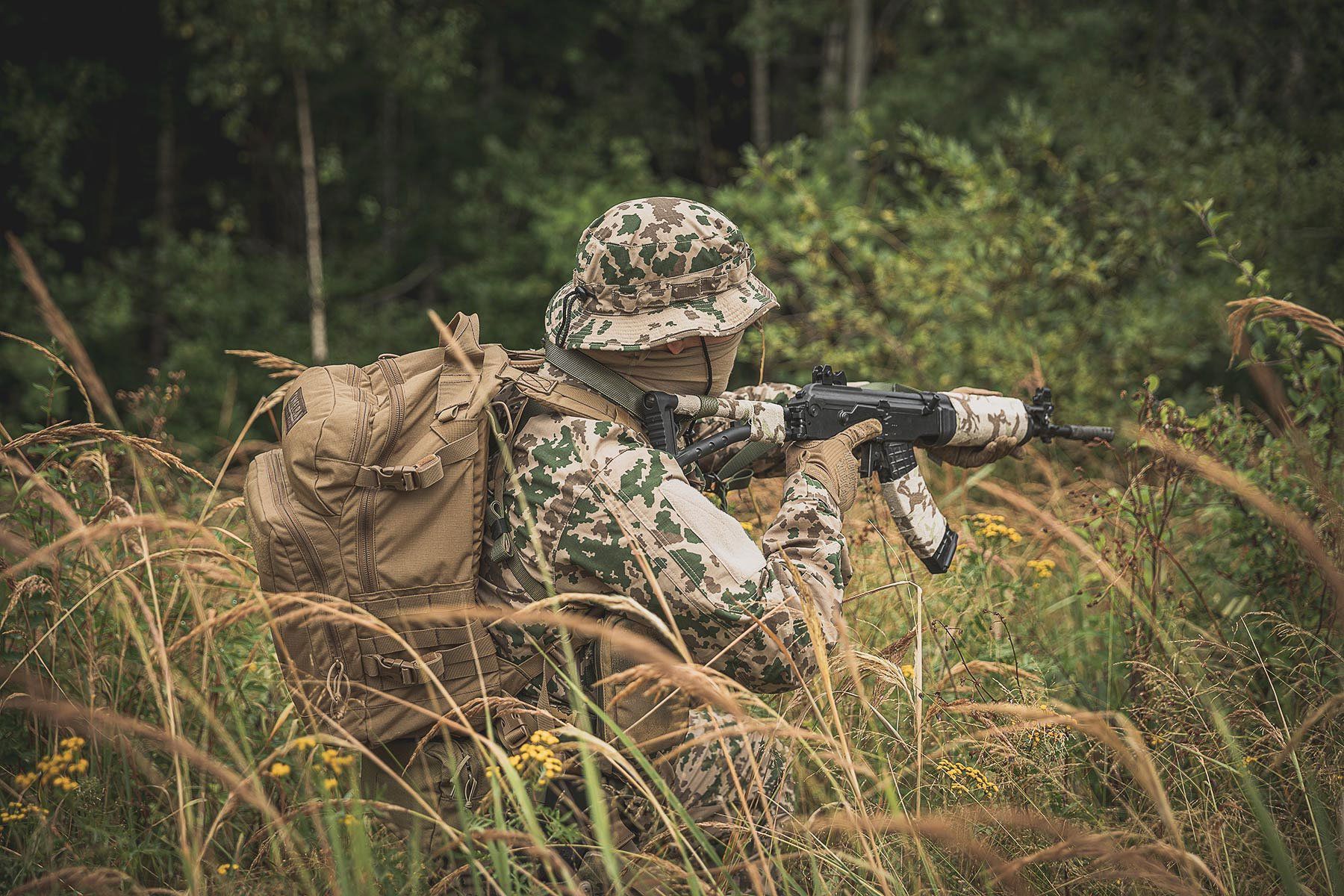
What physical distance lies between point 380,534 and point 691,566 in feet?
2.05

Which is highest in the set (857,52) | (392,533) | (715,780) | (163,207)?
(857,52)

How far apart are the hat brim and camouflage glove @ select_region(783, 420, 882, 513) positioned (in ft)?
1.41

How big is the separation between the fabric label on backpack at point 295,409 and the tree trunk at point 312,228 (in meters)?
10.9

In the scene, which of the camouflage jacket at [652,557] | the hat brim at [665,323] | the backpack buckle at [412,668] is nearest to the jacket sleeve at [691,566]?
the camouflage jacket at [652,557]

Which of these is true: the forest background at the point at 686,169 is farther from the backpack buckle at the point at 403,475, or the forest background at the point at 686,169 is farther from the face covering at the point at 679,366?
the backpack buckle at the point at 403,475

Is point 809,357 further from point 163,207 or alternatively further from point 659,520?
point 163,207

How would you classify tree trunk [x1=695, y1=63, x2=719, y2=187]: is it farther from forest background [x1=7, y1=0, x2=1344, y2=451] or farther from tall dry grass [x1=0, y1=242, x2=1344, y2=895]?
tall dry grass [x1=0, y1=242, x2=1344, y2=895]

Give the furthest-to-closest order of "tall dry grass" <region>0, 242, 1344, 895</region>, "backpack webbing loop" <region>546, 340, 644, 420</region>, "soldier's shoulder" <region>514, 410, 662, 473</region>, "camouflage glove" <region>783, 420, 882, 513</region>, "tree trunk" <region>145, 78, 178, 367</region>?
1. "tree trunk" <region>145, 78, 178, 367</region>
2. "camouflage glove" <region>783, 420, 882, 513</region>
3. "backpack webbing loop" <region>546, 340, 644, 420</region>
4. "soldier's shoulder" <region>514, 410, 662, 473</region>
5. "tall dry grass" <region>0, 242, 1344, 895</region>

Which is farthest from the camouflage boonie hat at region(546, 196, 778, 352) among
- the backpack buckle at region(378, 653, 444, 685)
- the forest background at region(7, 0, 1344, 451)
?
the forest background at region(7, 0, 1344, 451)

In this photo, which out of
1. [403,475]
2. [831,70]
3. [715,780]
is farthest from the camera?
[831,70]

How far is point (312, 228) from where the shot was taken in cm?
1305

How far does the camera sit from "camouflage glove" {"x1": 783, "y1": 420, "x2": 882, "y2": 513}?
A: 2.63m

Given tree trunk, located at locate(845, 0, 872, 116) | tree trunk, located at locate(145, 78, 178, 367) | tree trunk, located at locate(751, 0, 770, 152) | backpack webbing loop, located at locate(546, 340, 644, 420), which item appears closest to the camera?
backpack webbing loop, located at locate(546, 340, 644, 420)

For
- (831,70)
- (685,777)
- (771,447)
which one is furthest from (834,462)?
(831,70)
